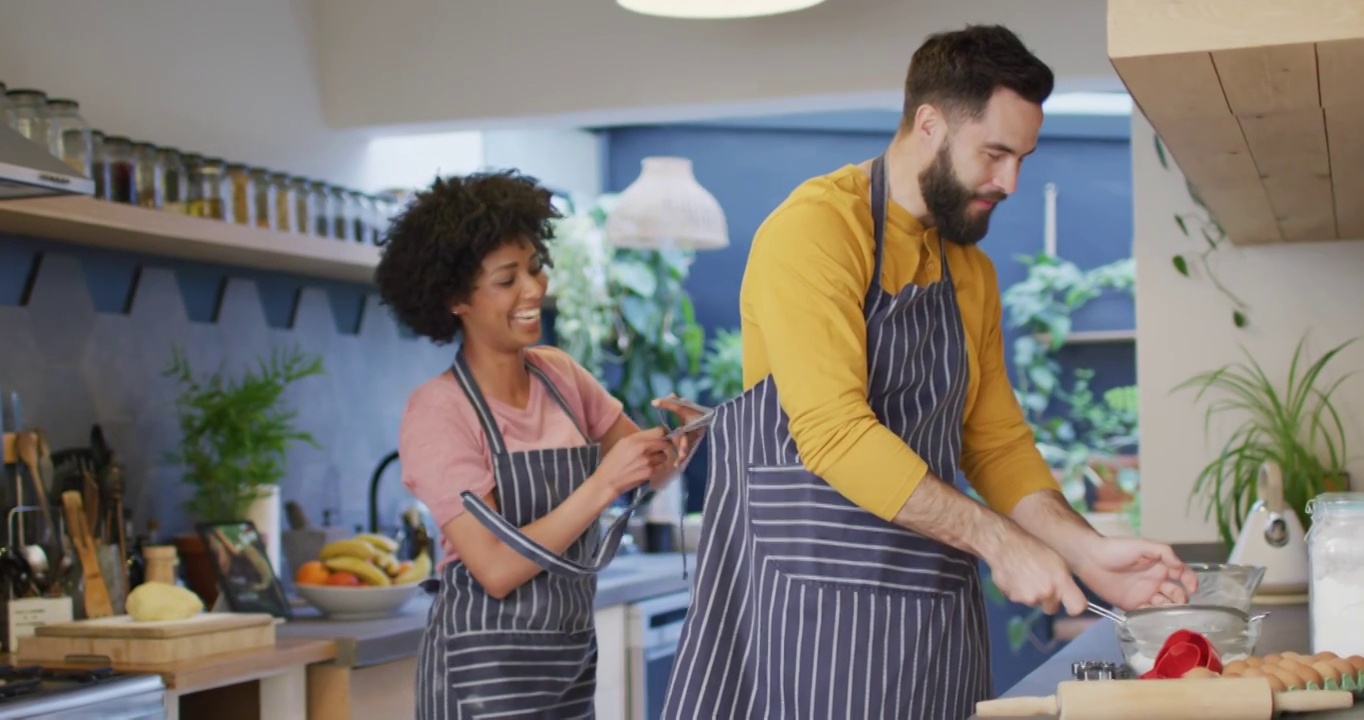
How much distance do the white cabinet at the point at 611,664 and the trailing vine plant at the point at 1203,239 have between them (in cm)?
161

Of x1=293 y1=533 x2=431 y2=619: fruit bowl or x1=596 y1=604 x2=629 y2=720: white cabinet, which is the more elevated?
x1=293 y1=533 x2=431 y2=619: fruit bowl

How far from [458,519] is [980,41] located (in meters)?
1.09

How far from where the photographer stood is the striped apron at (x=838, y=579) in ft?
6.65

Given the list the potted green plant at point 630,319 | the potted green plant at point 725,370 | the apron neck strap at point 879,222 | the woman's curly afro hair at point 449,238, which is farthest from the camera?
the potted green plant at point 725,370

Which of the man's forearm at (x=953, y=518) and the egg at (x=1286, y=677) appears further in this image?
the man's forearm at (x=953, y=518)

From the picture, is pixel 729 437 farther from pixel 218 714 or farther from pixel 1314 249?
pixel 1314 249

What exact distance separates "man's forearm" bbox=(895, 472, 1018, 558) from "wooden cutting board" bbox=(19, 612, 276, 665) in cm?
151

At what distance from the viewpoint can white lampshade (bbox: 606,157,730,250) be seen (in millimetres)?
5168

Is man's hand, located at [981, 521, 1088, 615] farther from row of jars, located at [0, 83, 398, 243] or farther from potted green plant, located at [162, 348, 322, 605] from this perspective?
potted green plant, located at [162, 348, 322, 605]

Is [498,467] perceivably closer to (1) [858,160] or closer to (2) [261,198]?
(2) [261,198]

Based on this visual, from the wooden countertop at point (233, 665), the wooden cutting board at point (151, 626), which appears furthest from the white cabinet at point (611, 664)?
the wooden cutting board at point (151, 626)

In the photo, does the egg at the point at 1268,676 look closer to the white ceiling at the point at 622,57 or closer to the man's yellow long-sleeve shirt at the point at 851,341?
the man's yellow long-sleeve shirt at the point at 851,341

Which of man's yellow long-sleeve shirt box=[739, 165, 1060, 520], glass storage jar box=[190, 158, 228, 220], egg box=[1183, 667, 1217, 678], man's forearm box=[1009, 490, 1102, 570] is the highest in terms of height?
glass storage jar box=[190, 158, 228, 220]

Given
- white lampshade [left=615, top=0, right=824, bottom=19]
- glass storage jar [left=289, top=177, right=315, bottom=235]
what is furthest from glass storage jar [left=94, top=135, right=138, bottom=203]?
white lampshade [left=615, top=0, right=824, bottom=19]
